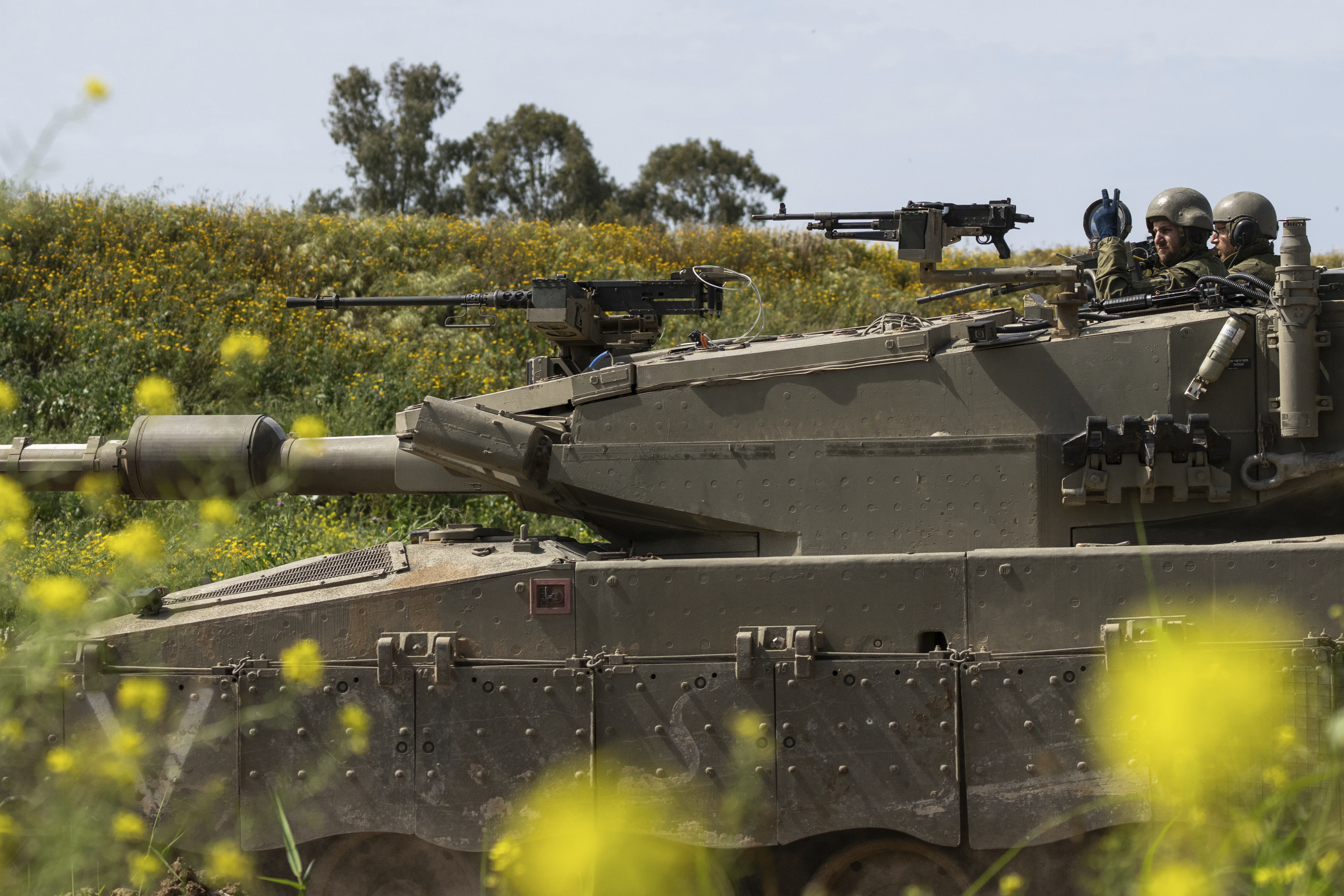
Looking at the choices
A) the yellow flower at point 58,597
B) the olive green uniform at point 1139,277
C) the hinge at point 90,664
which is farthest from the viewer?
the olive green uniform at point 1139,277

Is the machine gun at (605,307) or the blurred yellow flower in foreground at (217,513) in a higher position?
the machine gun at (605,307)

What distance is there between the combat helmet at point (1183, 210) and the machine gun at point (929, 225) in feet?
2.78

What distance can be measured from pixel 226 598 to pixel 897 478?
3.72 metres

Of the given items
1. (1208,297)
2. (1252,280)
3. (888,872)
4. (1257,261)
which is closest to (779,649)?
(888,872)

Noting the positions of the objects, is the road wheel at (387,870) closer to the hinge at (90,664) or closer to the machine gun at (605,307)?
the hinge at (90,664)

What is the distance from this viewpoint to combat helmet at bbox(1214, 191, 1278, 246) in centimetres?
771

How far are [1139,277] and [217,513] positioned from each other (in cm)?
608

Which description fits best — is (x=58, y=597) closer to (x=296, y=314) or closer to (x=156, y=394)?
(x=156, y=394)

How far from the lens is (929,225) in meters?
7.26

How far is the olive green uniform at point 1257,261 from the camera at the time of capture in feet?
24.1

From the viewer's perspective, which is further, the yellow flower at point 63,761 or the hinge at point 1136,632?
the hinge at point 1136,632

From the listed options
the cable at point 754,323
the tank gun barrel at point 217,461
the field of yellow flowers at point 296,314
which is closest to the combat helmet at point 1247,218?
the cable at point 754,323

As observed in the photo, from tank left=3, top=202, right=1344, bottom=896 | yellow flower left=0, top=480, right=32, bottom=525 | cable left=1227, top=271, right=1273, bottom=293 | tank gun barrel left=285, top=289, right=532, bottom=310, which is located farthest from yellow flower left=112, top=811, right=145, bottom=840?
cable left=1227, top=271, right=1273, bottom=293

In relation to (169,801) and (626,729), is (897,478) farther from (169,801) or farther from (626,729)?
Answer: (169,801)
